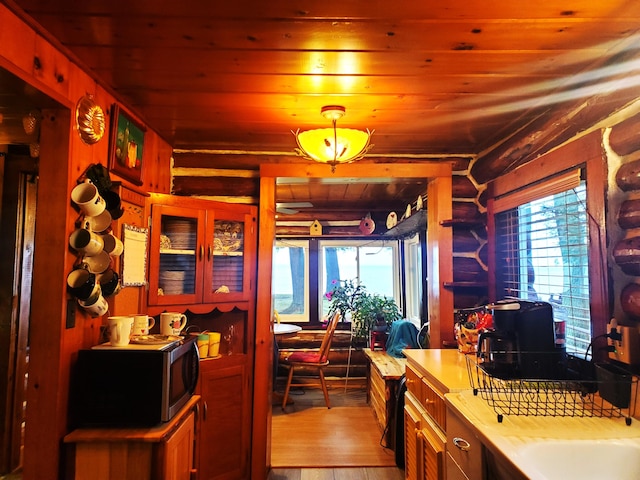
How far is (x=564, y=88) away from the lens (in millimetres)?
1820

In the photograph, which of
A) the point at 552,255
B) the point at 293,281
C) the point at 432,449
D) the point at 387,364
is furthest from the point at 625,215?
the point at 293,281

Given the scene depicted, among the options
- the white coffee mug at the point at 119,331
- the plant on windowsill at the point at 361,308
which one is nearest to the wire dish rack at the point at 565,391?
the white coffee mug at the point at 119,331

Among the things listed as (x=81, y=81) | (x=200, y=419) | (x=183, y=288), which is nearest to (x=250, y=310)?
(x=183, y=288)

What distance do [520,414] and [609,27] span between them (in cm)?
137

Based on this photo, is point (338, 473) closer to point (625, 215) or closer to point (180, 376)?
point (180, 376)

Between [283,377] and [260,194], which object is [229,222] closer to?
[260,194]

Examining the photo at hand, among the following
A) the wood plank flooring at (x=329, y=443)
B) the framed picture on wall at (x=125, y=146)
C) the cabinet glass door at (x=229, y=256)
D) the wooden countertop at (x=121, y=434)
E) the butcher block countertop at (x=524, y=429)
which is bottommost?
the wood plank flooring at (x=329, y=443)

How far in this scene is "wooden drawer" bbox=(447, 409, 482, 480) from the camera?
53.7 inches

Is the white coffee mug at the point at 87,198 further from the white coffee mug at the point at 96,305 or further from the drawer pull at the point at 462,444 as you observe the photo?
the drawer pull at the point at 462,444

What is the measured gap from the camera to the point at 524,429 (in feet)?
4.11

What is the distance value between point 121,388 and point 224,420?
98 cm

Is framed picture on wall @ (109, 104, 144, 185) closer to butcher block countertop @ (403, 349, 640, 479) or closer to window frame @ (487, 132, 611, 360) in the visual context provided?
butcher block countertop @ (403, 349, 640, 479)

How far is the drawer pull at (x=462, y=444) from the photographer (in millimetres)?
1421

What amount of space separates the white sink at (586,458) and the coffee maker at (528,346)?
21.6 inches
